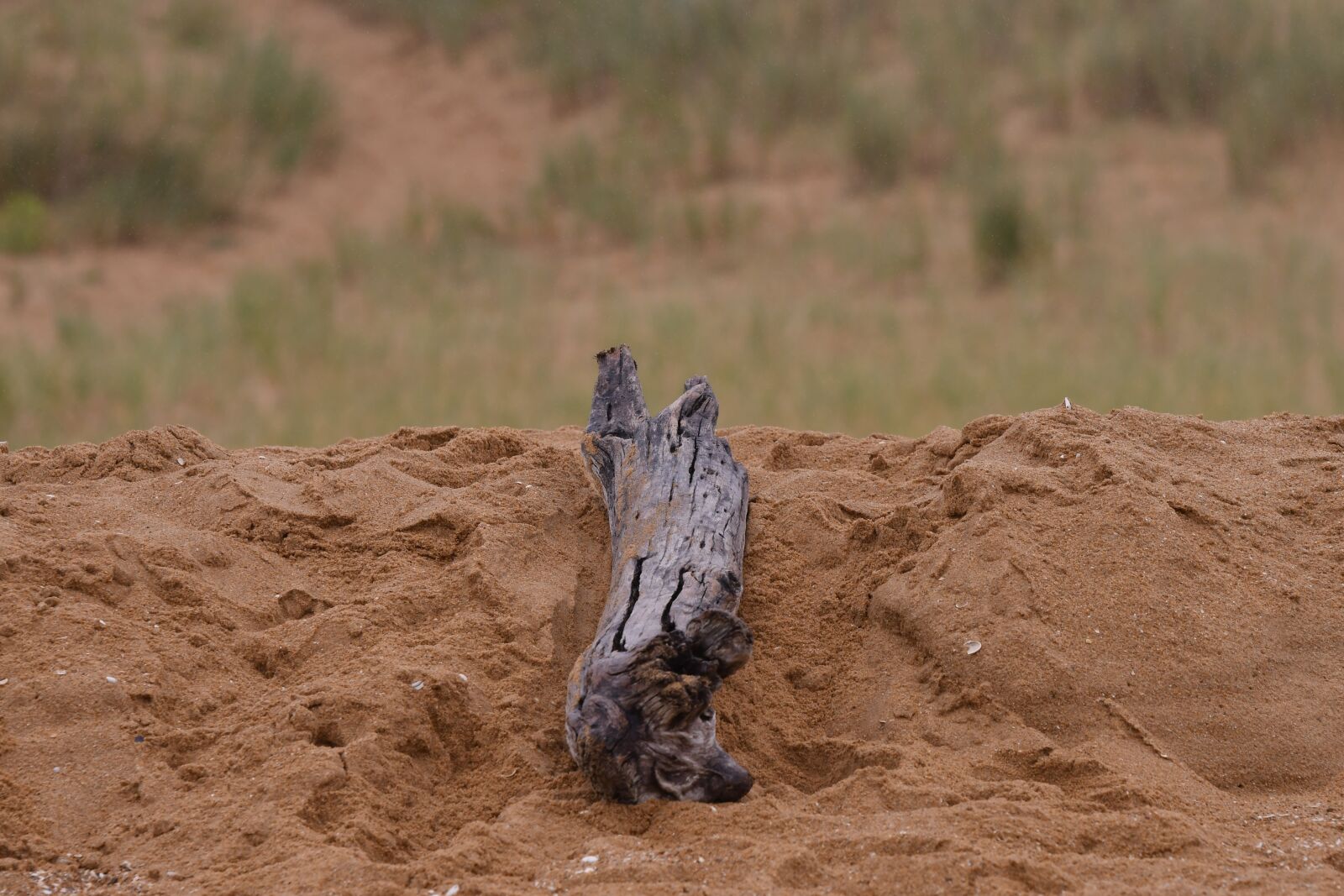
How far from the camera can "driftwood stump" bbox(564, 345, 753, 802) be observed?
2408 mm

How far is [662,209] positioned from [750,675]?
358 inches

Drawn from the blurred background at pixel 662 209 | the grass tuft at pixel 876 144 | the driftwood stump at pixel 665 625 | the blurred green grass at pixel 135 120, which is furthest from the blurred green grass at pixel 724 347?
the driftwood stump at pixel 665 625

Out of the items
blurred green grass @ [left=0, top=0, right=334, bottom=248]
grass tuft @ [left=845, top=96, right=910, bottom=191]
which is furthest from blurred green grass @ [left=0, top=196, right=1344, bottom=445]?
blurred green grass @ [left=0, top=0, right=334, bottom=248]

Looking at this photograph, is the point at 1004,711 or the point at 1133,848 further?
the point at 1004,711

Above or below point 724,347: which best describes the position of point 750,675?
below

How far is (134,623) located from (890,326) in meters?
7.07

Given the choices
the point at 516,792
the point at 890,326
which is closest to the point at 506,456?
the point at 516,792

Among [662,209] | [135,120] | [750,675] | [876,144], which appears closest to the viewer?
[750,675]

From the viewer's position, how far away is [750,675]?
2928 mm

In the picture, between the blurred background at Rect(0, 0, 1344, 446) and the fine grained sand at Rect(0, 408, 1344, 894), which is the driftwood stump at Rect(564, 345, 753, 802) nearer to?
the fine grained sand at Rect(0, 408, 1344, 894)

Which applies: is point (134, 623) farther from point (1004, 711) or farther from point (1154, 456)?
point (1154, 456)

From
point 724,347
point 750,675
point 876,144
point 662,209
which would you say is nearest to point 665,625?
point 750,675

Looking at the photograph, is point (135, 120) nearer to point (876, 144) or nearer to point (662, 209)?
point (662, 209)

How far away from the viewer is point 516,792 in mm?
2543
